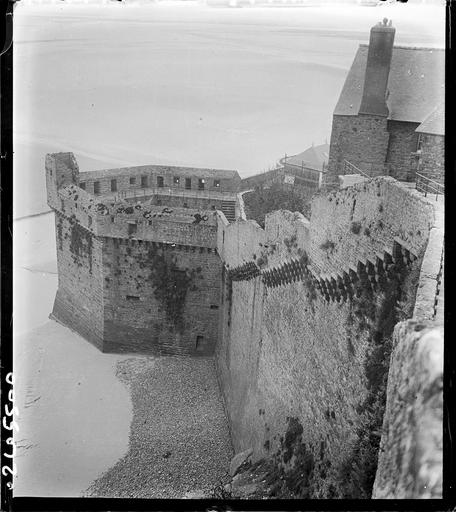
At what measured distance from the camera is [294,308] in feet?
29.7

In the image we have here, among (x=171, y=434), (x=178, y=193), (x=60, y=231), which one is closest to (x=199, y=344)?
(x=171, y=434)

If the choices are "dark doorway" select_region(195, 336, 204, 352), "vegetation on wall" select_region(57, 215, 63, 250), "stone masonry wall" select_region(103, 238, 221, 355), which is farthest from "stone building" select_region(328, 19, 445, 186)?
"vegetation on wall" select_region(57, 215, 63, 250)

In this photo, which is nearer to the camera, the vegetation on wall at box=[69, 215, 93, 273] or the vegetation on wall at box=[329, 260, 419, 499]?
the vegetation on wall at box=[329, 260, 419, 499]

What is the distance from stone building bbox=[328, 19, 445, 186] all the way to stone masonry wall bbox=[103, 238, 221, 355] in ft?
15.3

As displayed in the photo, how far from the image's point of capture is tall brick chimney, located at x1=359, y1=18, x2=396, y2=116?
12195mm

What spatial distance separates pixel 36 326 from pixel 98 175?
5.95 metres

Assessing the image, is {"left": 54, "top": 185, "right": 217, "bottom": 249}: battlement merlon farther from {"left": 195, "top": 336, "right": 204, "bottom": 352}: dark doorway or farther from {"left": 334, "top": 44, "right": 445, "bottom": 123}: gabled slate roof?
{"left": 334, "top": 44, "right": 445, "bottom": 123}: gabled slate roof

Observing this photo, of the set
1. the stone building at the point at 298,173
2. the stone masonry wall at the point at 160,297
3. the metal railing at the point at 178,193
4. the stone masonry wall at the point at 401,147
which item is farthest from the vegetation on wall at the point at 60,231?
the stone masonry wall at the point at 401,147

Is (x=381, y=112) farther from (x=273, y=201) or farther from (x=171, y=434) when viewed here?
(x=171, y=434)

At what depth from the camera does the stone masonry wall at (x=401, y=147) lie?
13.1 meters

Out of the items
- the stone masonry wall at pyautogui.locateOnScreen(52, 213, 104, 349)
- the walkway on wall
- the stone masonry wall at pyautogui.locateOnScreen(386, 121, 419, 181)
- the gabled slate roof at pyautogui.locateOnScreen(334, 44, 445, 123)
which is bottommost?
the stone masonry wall at pyautogui.locateOnScreen(52, 213, 104, 349)

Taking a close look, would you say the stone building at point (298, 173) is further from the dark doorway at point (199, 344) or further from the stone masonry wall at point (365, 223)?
the stone masonry wall at point (365, 223)

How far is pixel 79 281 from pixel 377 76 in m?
10.5

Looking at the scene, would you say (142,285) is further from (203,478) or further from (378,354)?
(378,354)
